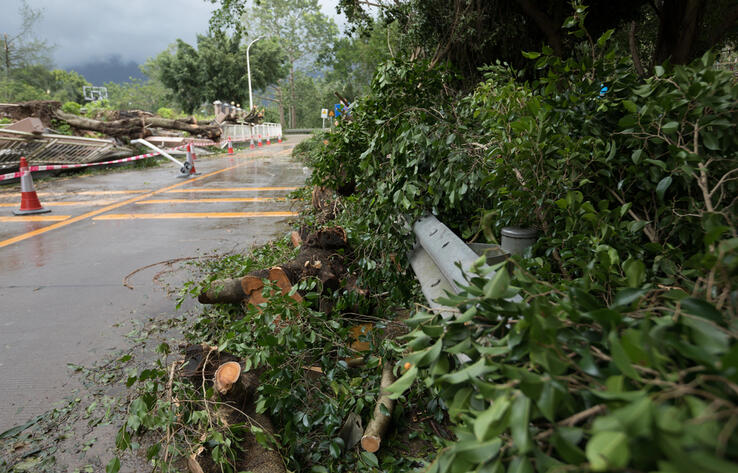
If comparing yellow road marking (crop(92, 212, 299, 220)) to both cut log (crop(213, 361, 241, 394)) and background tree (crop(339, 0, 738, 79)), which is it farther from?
cut log (crop(213, 361, 241, 394))

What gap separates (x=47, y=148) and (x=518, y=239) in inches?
602

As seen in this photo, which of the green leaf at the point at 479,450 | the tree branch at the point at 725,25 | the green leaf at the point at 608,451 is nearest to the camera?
the green leaf at the point at 608,451

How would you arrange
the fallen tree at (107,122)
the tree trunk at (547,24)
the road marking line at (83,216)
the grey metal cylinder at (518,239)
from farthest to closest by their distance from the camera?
the fallen tree at (107,122), the tree trunk at (547,24), the road marking line at (83,216), the grey metal cylinder at (518,239)

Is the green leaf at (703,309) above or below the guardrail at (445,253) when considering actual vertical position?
above

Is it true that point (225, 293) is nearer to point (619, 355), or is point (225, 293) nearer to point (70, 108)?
point (619, 355)

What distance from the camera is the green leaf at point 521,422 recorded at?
0.71m

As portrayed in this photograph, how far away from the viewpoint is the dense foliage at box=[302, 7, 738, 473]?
27.0 inches

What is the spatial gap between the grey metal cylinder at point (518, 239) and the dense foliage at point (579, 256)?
0.09 metres

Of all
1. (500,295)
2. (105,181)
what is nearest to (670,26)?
(500,295)

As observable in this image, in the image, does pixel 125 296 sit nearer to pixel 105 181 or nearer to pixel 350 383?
pixel 350 383

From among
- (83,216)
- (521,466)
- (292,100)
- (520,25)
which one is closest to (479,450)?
(521,466)

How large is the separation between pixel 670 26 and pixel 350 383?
948 centimetres

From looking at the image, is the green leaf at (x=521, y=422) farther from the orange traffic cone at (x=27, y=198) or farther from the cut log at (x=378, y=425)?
the orange traffic cone at (x=27, y=198)

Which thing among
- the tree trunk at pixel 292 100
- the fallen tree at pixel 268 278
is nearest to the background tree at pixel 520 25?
the fallen tree at pixel 268 278
